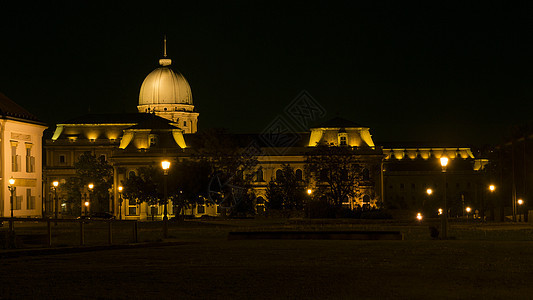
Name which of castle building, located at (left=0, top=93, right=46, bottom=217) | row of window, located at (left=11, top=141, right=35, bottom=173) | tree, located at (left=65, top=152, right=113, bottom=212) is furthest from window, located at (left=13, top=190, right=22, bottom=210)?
tree, located at (left=65, top=152, right=113, bottom=212)

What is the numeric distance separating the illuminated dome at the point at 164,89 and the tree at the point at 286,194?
51.9 metres

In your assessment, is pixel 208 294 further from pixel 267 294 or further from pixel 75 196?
pixel 75 196

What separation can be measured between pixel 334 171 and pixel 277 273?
294 feet

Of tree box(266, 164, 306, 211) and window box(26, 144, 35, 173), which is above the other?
window box(26, 144, 35, 173)

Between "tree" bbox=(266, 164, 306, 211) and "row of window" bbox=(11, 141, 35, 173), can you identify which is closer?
"row of window" bbox=(11, 141, 35, 173)

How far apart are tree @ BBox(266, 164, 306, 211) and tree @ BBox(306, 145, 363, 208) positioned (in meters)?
2.40

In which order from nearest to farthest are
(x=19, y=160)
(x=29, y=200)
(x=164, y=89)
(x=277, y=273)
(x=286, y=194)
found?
(x=277, y=273)
(x=19, y=160)
(x=29, y=200)
(x=286, y=194)
(x=164, y=89)

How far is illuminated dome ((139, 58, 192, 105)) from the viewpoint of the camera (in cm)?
16962

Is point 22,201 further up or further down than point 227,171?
further down

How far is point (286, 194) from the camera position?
116188mm

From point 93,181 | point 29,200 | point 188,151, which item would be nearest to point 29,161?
point 29,200

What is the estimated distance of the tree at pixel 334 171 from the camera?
105375 mm

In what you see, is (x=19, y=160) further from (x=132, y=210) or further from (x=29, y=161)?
(x=132, y=210)

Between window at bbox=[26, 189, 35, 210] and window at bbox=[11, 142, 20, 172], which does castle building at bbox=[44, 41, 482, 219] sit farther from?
window at bbox=[11, 142, 20, 172]
